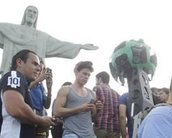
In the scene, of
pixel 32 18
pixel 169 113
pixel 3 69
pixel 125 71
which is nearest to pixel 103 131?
pixel 125 71

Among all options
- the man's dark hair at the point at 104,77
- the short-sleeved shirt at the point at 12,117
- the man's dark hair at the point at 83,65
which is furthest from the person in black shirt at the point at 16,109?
the man's dark hair at the point at 104,77

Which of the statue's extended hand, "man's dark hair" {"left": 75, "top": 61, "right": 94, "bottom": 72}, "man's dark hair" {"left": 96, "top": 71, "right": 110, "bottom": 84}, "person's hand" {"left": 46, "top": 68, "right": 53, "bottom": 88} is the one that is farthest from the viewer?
the statue's extended hand

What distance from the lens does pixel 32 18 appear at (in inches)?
352

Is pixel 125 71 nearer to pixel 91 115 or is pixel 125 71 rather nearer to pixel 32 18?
pixel 91 115

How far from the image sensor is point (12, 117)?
110 inches

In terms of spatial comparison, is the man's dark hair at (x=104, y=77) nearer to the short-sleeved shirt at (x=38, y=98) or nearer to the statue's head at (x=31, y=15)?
the short-sleeved shirt at (x=38, y=98)

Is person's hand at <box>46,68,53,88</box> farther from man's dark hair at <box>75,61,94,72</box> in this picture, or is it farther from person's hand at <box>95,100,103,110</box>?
person's hand at <box>95,100,103,110</box>

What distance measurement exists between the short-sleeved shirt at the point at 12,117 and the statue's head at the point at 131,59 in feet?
2.79

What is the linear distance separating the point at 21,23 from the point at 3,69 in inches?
55.4

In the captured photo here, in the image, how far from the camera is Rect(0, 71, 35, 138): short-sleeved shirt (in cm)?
278

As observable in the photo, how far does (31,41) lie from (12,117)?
6123 mm

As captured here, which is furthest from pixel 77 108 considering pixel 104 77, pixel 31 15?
pixel 31 15

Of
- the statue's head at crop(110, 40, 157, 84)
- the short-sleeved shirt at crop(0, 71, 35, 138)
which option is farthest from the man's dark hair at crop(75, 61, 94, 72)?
the short-sleeved shirt at crop(0, 71, 35, 138)

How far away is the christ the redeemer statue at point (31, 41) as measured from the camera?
874 cm
